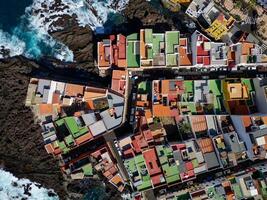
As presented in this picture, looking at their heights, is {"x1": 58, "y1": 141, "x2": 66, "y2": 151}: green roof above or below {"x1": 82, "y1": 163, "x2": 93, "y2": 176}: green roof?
above

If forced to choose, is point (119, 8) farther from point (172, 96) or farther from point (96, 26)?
point (172, 96)

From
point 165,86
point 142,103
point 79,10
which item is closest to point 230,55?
point 165,86

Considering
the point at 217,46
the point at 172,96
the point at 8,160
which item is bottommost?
the point at 8,160

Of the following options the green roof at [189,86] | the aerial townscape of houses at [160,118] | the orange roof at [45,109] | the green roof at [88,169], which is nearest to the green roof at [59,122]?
the aerial townscape of houses at [160,118]

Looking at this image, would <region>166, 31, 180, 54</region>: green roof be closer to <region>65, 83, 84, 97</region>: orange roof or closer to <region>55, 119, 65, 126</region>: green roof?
<region>65, 83, 84, 97</region>: orange roof

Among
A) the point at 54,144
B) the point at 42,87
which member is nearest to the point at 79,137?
the point at 54,144

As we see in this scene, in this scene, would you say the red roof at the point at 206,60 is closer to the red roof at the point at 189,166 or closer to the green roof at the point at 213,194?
the red roof at the point at 189,166

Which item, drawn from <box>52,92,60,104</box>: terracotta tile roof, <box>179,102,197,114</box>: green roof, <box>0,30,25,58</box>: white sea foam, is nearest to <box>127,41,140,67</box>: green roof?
<box>179,102,197,114</box>: green roof

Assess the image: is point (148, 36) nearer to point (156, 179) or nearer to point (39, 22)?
point (39, 22)
